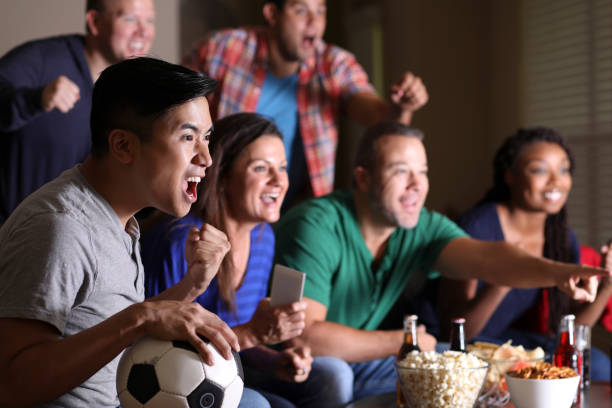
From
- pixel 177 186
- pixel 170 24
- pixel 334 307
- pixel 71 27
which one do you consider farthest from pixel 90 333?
pixel 170 24

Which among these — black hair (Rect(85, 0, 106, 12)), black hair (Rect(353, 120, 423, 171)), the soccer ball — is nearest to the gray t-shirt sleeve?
the soccer ball

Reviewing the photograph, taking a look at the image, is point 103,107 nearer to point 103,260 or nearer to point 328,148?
point 103,260

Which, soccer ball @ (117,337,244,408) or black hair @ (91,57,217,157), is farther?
black hair @ (91,57,217,157)

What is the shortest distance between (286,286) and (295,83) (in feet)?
4.95

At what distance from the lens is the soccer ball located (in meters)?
1.06

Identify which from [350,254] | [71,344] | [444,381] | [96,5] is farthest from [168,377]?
[96,5]

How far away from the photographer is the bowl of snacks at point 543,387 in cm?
147

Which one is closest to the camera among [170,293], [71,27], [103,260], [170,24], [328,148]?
[103,260]

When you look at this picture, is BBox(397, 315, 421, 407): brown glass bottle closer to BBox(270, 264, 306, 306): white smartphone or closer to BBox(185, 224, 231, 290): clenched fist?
BBox(270, 264, 306, 306): white smartphone

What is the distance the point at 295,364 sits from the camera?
1.67 meters

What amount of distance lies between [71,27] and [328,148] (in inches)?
56.1

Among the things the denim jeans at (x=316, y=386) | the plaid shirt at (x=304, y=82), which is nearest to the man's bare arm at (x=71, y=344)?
the denim jeans at (x=316, y=386)

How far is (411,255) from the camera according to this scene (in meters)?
2.30

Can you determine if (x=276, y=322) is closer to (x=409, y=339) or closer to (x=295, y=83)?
(x=409, y=339)
